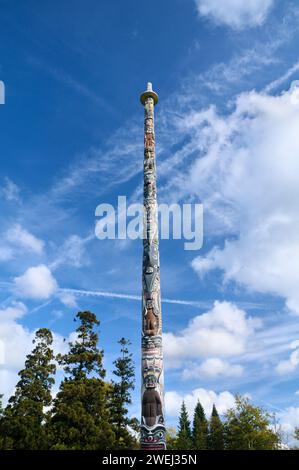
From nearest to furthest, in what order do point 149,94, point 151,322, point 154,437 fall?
point 154,437
point 151,322
point 149,94

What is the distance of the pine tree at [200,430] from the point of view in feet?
156

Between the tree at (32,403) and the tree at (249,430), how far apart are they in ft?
71.0

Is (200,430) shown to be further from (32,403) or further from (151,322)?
(151,322)

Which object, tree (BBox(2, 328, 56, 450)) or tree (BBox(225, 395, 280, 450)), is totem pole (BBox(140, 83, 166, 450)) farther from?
tree (BBox(225, 395, 280, 450))

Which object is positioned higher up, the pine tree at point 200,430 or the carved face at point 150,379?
the carved face at point 150,379

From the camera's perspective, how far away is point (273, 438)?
38.7 meters

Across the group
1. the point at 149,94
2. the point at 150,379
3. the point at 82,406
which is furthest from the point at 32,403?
the point at 149,94

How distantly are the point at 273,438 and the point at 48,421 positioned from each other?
945 inches

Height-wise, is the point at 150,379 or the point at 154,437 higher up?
the point at 150,379

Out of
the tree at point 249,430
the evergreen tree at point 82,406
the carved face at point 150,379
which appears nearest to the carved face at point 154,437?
the carved face at point 150,379

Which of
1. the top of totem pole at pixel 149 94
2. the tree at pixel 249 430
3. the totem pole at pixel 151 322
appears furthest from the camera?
the tree at pixel 249 430

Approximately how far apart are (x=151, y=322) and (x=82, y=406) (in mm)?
12207

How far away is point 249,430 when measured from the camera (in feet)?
129

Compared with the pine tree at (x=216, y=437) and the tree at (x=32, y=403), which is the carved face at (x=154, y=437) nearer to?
the tree at (x=32, y=403)
